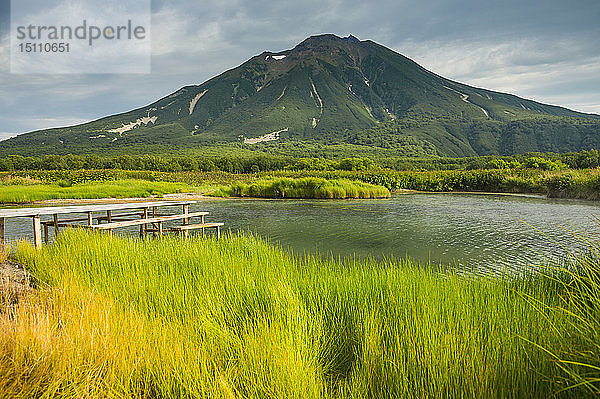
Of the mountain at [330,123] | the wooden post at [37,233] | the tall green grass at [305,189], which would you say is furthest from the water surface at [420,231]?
the mountain at [330,123]

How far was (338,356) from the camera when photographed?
11.3 feet

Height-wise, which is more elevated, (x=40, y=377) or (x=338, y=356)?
(x=40, y=377)

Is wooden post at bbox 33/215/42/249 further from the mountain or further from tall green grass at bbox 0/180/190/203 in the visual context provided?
the mountain

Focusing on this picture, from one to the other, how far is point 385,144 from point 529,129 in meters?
49.5

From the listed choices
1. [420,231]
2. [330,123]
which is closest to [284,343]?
[420,231]

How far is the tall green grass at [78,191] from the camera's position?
2297 centimetres

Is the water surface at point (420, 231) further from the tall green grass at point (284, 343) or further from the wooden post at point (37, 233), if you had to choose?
the wooden post at point (37, 233)

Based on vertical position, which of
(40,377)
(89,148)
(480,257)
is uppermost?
(89,148)

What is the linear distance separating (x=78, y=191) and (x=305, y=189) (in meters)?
14.8

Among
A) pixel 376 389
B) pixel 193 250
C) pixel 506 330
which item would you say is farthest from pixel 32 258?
pixel 506 330

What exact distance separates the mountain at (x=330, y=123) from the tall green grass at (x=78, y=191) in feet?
258

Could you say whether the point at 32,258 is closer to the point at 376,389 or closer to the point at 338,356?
the point at 338,356

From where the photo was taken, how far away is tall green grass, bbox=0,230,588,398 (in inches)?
99.0

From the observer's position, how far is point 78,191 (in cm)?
2669
